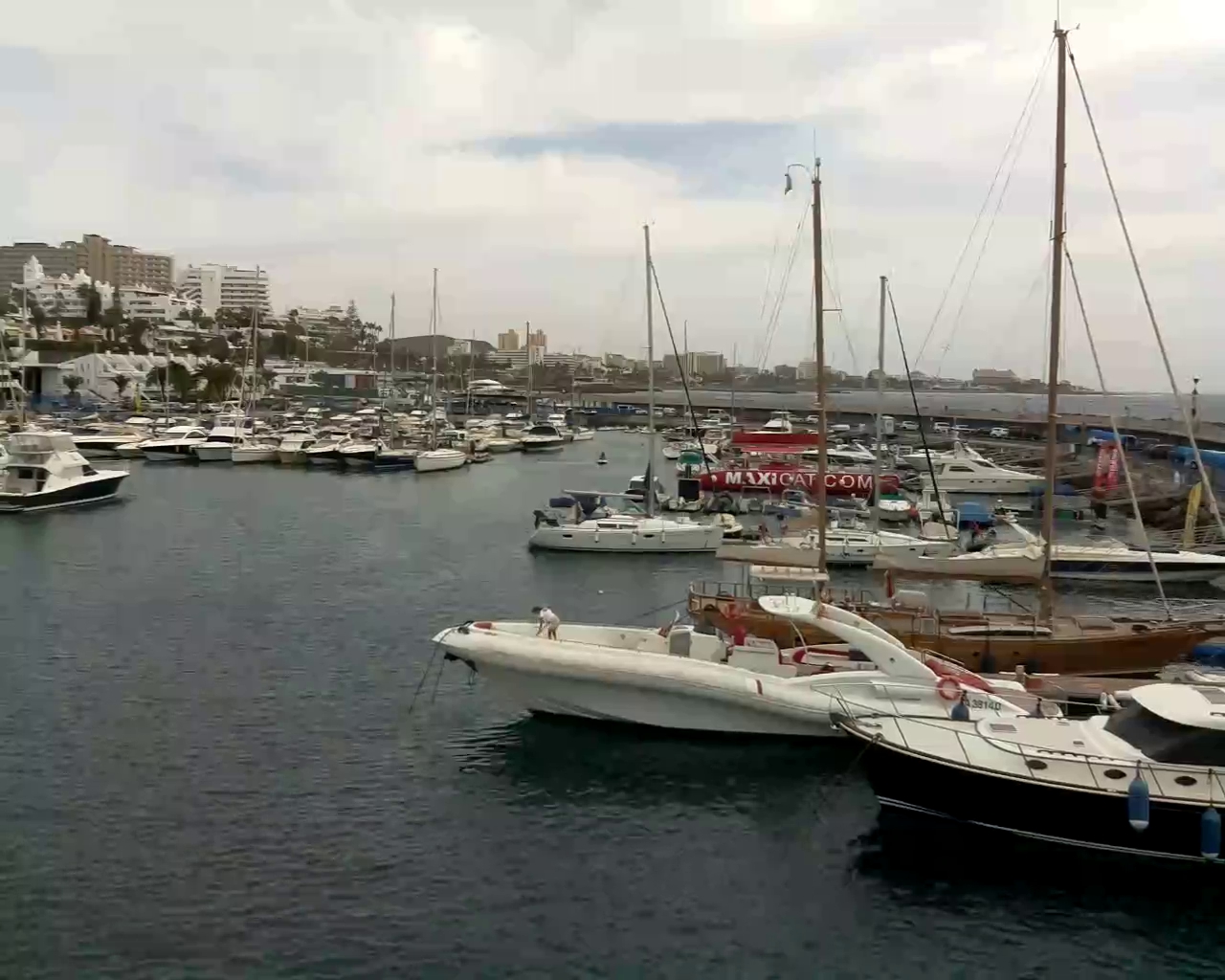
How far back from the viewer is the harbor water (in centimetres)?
1458

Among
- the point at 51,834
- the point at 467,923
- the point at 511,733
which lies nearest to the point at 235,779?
the point at 51,834

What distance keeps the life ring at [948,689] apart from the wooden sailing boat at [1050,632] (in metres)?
3.42

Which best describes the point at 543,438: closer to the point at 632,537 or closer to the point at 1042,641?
the point at 632,537

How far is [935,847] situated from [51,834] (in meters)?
14.0

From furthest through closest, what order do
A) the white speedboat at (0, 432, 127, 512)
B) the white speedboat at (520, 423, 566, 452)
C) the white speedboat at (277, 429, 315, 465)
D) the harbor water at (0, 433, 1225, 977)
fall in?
the white speedboat at (520, 423, 566, 452)
the white speedboat at (277, 429, 315, 465)
the white speedboat at (0, 432, 127, 512)
the harbor water at (0, 433, 1225, 977)

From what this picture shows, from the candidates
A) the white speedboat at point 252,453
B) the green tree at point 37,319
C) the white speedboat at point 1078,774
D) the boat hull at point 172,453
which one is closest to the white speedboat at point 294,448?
the white speedboat at point 252,453

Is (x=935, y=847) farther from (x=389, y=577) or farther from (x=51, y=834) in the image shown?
(x=389, y=577)

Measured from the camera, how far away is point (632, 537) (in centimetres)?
4469

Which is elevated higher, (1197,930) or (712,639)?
(712,639)

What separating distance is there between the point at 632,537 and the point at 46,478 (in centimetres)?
3162

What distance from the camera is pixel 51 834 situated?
57.6 ft

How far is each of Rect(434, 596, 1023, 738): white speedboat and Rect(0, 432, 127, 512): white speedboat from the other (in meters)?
40.9

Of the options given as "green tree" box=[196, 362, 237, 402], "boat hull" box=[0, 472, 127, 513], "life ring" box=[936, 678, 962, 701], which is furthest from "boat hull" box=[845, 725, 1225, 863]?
"green tree" box=[196, 362, 237, 402]

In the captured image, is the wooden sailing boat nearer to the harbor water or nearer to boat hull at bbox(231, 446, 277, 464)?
the harbor water
